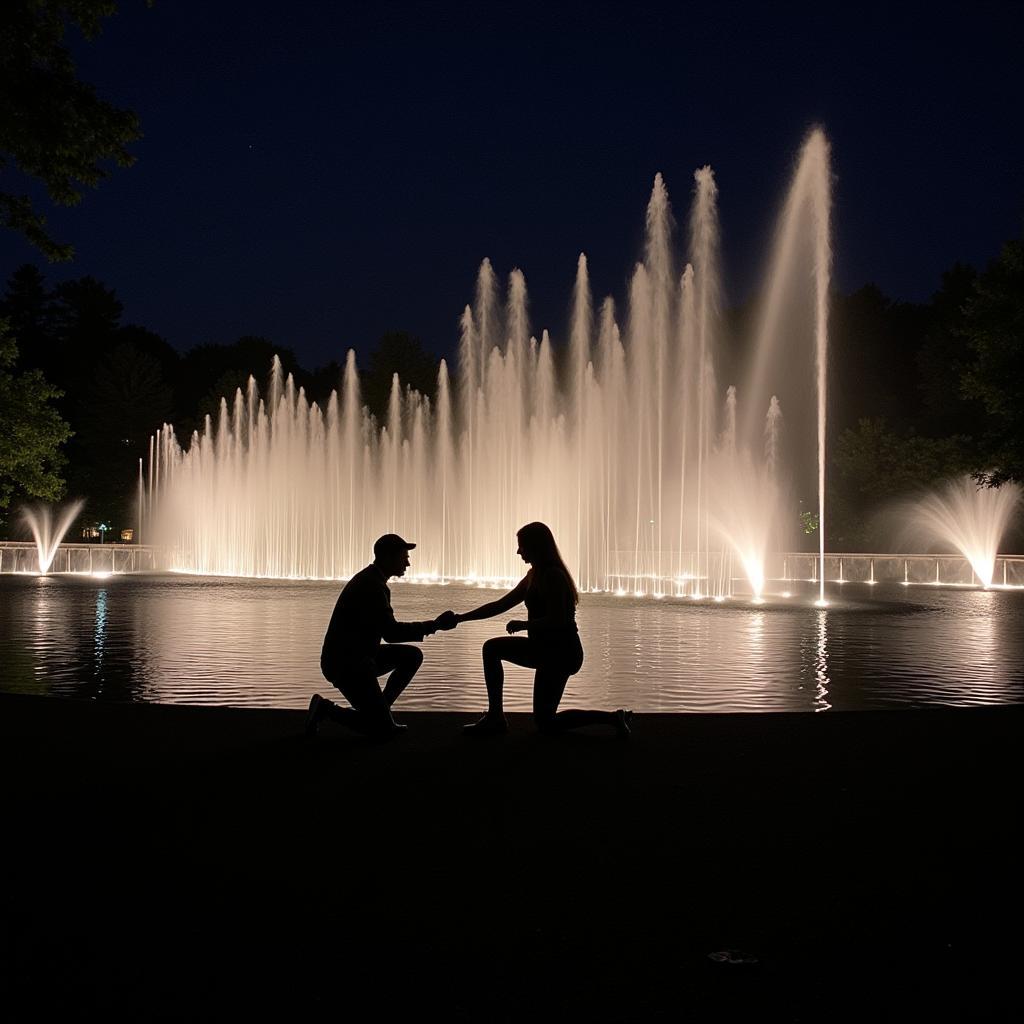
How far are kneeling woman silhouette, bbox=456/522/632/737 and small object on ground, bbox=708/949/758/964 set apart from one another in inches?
151

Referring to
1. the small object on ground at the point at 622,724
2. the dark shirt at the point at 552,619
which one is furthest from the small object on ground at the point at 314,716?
the small object on ground at the point at 622,724

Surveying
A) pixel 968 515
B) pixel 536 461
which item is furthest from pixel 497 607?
pixel 968 515

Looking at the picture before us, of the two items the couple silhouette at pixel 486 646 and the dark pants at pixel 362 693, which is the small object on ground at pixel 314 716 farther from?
the dark pants at pixel 362 693

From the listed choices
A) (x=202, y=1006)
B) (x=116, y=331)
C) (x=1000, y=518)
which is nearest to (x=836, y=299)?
(x=1000, y=518)

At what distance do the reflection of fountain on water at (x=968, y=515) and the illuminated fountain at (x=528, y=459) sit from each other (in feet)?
24.8

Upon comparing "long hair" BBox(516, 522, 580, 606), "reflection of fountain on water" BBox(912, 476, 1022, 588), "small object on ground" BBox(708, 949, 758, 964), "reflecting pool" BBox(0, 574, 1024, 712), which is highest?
"reflection of fountain on water" BBox(912, 476, 1022, 588)

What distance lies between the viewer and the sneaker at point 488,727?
759 centimetres

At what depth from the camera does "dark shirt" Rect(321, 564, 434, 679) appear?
297 inches

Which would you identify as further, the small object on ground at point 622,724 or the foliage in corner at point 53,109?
the foliage in corner at point 53,109

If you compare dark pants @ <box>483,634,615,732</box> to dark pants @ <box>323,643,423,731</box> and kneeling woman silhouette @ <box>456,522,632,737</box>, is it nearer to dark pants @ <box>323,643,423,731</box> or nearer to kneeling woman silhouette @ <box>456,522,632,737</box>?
kneeling woman silhouette @ <box>456,522,632,737</box>

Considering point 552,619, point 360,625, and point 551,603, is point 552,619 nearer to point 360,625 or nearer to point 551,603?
point 551,603

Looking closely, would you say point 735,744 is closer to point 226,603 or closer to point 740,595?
point 226,603

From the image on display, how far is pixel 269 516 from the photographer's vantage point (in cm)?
4419

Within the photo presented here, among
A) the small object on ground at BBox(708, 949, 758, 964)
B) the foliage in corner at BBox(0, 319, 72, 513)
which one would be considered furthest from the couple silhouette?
the foliage in corner at BBox(0, 319, 72, 513)
